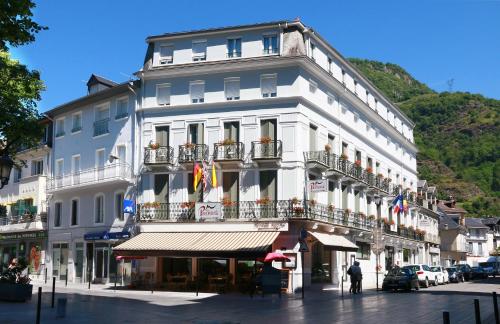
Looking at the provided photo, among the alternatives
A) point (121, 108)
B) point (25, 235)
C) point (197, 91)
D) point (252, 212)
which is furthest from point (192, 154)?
point (25, 235)

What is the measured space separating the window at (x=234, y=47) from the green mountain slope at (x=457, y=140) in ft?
325

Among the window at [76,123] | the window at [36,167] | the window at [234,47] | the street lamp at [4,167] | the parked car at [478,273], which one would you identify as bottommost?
the parked car at [478,273]

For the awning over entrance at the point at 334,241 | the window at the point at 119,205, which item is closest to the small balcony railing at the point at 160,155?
the window at the point at 119,205

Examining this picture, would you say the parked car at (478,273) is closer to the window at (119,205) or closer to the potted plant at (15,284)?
the window at (119,205)

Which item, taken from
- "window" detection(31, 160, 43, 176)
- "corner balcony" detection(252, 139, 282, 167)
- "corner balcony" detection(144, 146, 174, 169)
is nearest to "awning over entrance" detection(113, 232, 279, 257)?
"corner balcony" detection(252, 139, 282, 167)

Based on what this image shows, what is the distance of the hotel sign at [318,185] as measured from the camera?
3219cm

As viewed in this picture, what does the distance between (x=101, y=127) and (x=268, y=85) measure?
41.1 ft

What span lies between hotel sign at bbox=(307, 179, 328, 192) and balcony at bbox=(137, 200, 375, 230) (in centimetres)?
120

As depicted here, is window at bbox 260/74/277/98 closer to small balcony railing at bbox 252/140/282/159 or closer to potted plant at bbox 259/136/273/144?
potted plant at bbox 259/136/273/144

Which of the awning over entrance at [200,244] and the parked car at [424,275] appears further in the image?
the parked car at [424,275]

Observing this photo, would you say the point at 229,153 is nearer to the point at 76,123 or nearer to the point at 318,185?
the point at 318,185

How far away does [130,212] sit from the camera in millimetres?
36000

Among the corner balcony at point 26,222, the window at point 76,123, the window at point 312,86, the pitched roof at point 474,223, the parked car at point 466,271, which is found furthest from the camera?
the pitched roof at point 474,223

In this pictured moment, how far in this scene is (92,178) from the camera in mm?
39812
